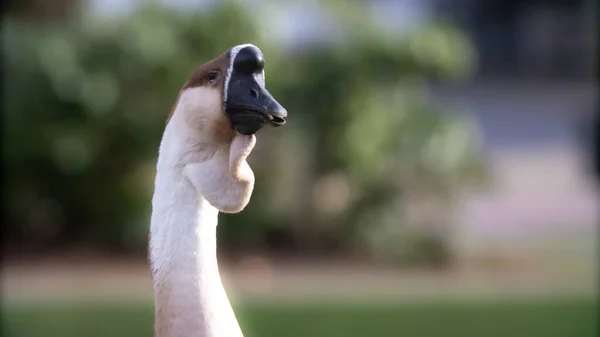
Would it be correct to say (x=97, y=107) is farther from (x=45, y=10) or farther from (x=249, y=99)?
(x=249, y=99)

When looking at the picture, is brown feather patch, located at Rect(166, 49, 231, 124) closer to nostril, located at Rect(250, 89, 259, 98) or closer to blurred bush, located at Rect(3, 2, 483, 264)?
nostril, located at Rect(250, 89, 259, 98)

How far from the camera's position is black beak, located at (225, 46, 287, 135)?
174 centimetres

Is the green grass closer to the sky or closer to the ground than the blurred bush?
closer to the ground

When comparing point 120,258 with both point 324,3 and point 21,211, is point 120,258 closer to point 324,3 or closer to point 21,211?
point 21,211

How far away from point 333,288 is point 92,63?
3017 millimetres

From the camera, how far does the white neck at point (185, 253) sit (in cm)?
179

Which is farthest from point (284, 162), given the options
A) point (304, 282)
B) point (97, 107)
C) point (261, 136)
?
point (97, 107)

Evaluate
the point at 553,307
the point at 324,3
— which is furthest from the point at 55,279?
the point at 553,307

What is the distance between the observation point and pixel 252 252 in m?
8.95

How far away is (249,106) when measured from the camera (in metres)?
1.73

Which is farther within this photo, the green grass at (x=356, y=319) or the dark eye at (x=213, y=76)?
the green grass at (x=356, y=319)

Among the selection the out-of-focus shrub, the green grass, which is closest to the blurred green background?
the out-of-focus shrub

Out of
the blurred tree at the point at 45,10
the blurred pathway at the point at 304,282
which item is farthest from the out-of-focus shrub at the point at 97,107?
the blurred tree at the point at 45,10

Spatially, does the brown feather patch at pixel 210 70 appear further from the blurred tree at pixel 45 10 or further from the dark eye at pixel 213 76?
the blurred tree at pixel 45 10
